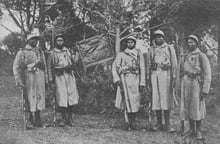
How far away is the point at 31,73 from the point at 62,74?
73 centimetres

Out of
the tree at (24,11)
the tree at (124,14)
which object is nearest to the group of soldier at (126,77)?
the tree at (124,14)

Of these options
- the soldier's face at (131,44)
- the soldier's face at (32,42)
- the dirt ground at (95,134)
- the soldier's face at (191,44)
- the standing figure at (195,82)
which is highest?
the soldier's face at (32,42)

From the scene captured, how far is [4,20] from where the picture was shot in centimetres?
1742

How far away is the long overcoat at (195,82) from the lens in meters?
6.94

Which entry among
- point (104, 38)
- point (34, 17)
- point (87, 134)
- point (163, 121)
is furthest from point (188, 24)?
point (87, 134)

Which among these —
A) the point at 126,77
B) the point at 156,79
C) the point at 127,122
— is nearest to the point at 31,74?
the point at 126,77

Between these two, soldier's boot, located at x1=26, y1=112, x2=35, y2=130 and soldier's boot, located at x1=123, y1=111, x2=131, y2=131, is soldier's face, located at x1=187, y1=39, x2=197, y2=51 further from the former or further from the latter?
soldier's boot, located at x1=26, y1=112, x2=35, y2=130

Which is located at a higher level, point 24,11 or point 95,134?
point 24,11

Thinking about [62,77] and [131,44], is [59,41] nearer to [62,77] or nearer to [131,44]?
[62,77]

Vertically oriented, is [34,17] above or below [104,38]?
above

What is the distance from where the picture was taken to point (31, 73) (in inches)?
316

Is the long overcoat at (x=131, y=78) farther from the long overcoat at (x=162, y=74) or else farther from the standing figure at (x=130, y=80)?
the long overcoat at (x=162, y=74)

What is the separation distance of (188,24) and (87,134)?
1031 centimetres

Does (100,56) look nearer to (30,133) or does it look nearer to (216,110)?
(216,110)
